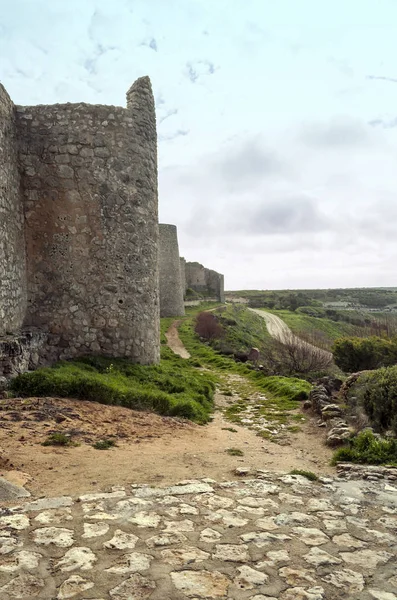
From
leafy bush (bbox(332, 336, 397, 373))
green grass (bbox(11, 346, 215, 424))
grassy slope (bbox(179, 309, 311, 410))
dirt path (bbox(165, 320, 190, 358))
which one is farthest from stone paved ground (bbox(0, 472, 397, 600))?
dirt path (bbox(165, 320, 190, 358))

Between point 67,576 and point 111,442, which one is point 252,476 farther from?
point 67,576

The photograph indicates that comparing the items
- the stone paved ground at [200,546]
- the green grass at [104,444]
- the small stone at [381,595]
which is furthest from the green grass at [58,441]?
the small stone at [381,595]

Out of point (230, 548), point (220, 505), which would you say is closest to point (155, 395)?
point (220, 505)

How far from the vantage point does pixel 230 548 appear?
3.73 metres

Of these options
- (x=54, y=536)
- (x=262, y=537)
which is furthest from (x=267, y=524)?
(x=54, y=536)

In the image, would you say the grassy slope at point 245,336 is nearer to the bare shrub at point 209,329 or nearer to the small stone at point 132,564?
the bare shrub at point 209,329

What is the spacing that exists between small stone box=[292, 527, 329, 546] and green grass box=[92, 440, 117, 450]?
123 inches

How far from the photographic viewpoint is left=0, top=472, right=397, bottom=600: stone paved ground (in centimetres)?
314

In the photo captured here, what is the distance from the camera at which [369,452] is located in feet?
23.5

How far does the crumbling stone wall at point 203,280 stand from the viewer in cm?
5612

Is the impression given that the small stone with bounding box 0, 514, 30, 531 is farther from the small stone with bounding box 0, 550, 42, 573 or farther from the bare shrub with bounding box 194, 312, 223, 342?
the bare shrub with bounding box 194, 312, 223, 342

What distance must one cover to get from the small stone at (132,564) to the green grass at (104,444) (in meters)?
3.01

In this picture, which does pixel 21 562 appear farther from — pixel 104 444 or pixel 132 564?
pixel 104 444

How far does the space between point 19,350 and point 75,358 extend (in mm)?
1858
